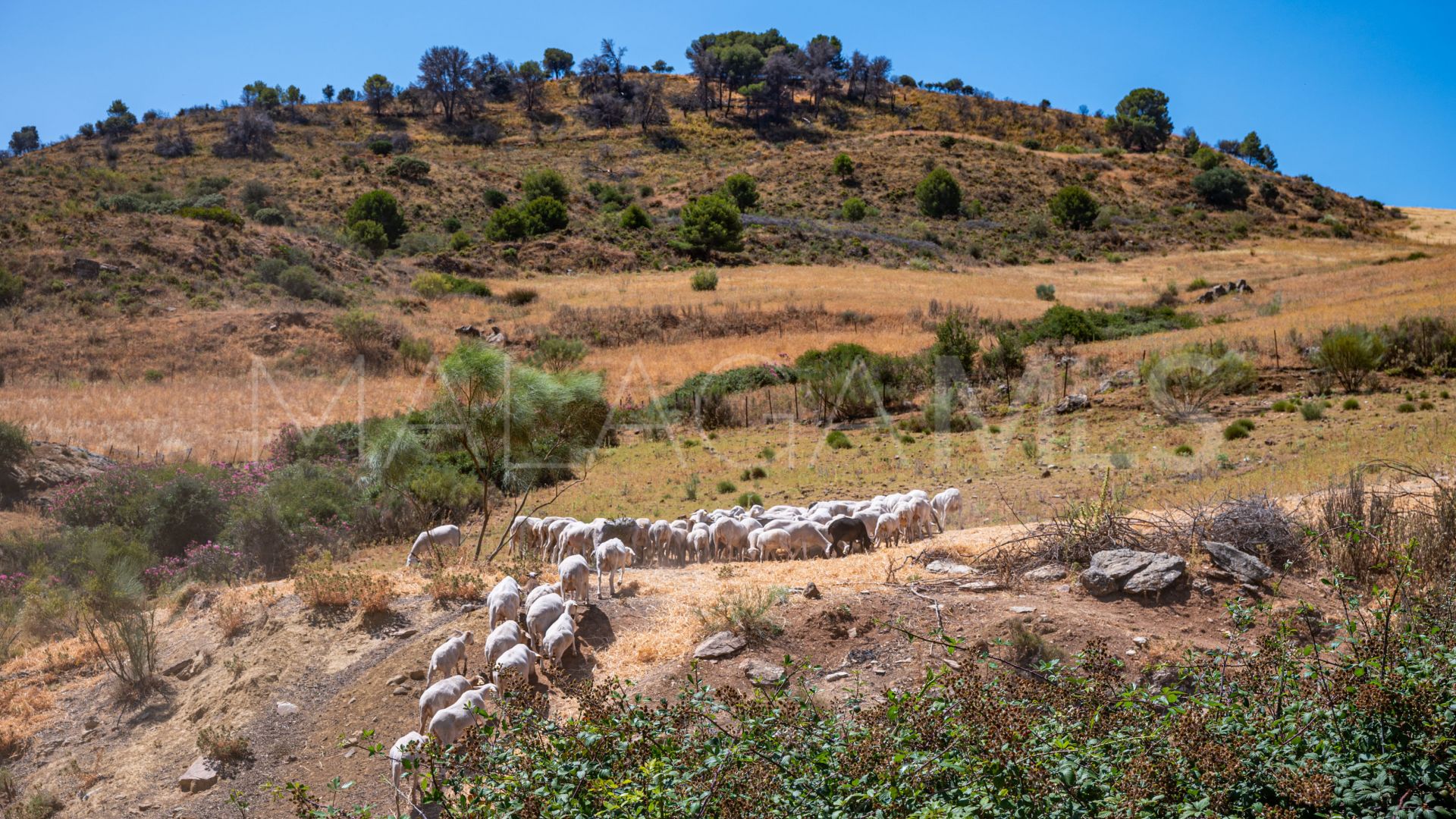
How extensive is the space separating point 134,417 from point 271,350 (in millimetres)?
10243

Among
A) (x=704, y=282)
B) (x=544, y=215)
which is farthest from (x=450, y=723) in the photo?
(x=544, y=215)

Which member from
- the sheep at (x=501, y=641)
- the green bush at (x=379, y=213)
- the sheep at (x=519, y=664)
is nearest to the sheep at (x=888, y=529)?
the sheep at (x=501, y=641)

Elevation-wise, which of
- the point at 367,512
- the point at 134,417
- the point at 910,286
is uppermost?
the point at 910,286

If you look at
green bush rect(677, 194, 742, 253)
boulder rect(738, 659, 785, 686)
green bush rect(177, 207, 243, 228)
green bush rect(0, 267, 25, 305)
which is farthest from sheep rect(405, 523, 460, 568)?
green bush rect(677, 194, 742, 253)

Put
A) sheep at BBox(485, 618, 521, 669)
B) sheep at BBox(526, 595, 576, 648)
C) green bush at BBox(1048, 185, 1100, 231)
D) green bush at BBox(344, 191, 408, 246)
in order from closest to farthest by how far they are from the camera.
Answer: sheep at BBox(485, 618, 521, 669)
sheep at BBox(526, 595, 576, 648)
green bush at BBox(344, 191, 408, 246)
green bush at BBox(1048, 185, 1100, 231)

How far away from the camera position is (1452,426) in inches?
687

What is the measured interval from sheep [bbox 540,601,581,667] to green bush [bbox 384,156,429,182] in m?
74.3

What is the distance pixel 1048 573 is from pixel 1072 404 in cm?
1611

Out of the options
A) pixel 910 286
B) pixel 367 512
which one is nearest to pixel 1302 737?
pixel 367 512

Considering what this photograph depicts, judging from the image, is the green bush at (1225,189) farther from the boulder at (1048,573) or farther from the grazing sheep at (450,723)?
the grazing sheep at (450,723)

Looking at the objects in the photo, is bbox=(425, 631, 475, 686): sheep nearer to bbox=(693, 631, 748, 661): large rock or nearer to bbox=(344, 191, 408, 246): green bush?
bbox=(693, 631, 748, 661): large rock

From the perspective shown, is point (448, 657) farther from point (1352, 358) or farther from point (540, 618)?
point (1352, 358)

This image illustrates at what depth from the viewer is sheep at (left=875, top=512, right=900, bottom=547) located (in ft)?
44.7

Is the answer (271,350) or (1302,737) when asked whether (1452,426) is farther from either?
(271,350)
